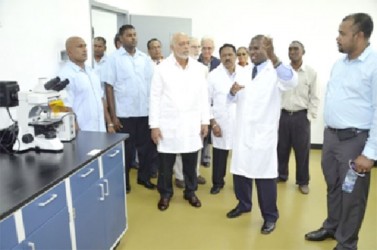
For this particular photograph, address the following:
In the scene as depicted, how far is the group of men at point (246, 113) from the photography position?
2.01 metres

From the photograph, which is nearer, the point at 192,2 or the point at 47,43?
the point at 47,43

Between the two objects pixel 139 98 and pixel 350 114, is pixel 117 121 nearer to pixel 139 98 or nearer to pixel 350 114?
pixel 139 98

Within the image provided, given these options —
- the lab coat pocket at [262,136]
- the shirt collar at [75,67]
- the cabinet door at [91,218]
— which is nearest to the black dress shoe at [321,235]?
the lab coat pocket at [262,136]

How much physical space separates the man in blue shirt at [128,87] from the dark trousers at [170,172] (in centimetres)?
54

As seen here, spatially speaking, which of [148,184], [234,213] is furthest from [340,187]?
[148,184]

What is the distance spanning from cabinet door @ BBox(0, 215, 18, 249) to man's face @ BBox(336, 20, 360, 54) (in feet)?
6.37

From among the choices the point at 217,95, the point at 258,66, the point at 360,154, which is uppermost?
the point at 258,66

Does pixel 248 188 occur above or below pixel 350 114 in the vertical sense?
below

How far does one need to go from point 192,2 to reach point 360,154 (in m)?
3.99

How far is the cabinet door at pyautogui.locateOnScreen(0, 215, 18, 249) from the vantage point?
125 centimetres

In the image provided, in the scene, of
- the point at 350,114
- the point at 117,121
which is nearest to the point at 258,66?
the point at 350,114

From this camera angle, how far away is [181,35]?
2.73 meters

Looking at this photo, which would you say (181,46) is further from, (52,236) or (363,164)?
(52,236)

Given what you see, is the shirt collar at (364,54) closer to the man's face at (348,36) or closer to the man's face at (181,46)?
the man's face at (348,36)
